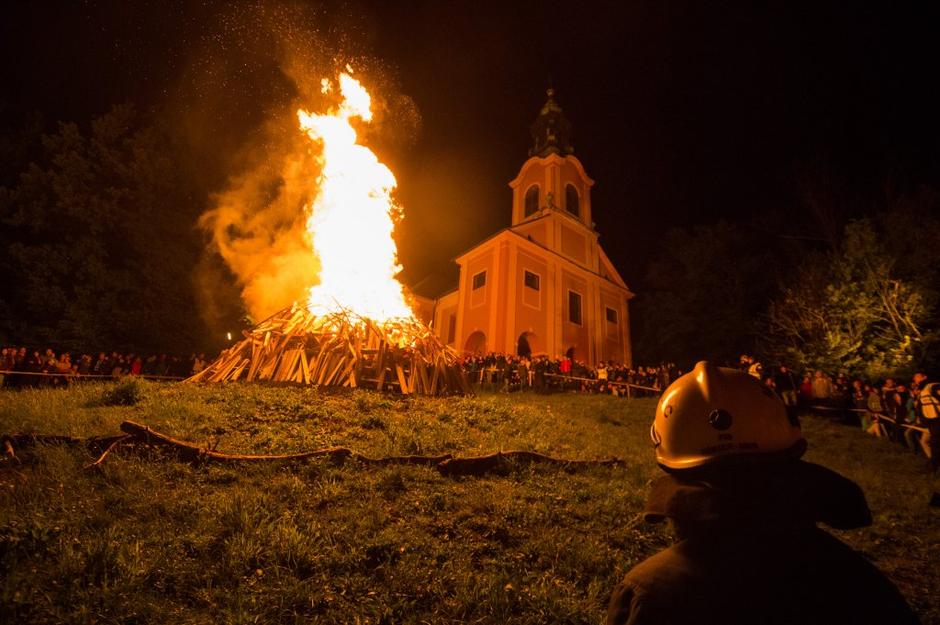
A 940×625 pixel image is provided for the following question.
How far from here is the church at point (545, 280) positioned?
3041 centimetres

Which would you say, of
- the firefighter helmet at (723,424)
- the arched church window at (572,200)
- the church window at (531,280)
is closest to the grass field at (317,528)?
the firefighter helmet at (723,424)

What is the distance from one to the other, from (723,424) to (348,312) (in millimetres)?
12814

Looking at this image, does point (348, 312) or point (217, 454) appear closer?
point (217, 454)

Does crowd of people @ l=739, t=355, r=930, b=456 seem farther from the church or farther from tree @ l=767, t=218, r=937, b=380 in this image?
the church

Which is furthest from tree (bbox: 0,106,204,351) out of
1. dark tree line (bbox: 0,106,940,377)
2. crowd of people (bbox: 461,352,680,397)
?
crowd of people (bbox: 461,352,680,397)

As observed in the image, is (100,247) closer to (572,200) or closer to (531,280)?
(531,280)

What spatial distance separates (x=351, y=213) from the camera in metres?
16.0

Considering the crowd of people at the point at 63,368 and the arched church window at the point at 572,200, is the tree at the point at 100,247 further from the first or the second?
the arched church window at the point at 572,200

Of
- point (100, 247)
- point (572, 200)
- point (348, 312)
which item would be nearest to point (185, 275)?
point (100, 247)

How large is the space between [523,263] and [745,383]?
29340 millimetres

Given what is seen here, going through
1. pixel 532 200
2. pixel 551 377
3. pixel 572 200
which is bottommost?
pixel 551 377

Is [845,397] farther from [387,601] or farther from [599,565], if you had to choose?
[387,601]

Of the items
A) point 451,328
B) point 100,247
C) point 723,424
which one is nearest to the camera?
point 723,424

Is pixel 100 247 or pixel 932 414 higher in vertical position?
pixel 100 247
